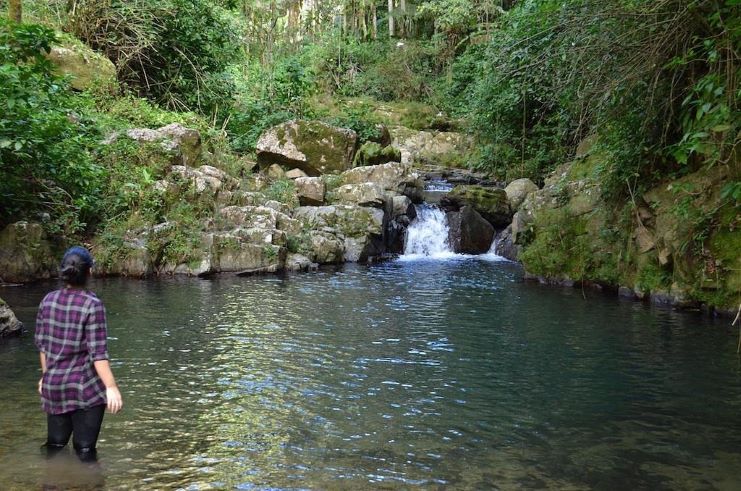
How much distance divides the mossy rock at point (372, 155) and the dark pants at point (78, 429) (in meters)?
21.4

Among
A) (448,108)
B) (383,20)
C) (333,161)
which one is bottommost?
(333,161)

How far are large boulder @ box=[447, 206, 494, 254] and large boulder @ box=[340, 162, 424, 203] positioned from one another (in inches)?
89.2

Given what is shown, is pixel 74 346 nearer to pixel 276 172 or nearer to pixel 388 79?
pixel 276 172

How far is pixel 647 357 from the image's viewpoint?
8641mm

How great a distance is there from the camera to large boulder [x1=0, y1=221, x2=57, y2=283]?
14.3m

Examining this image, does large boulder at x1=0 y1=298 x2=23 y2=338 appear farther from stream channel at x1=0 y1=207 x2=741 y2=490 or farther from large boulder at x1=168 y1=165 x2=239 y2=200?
large boulder at x1=168 y1=165 x2=239 y2=200

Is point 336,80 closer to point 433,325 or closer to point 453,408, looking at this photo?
point 433,325

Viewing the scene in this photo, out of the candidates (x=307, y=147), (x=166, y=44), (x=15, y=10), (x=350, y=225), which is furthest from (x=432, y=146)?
(x=15, y=10)

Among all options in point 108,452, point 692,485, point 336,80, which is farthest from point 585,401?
point 336,80

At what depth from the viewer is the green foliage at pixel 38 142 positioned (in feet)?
32.2

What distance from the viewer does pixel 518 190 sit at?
23969 millimetres

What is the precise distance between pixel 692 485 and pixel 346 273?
520 inches

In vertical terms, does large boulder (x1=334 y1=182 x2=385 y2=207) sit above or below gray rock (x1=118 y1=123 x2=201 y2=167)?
below

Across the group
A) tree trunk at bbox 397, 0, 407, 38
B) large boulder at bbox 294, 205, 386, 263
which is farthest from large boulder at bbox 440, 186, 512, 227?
tree trunk at bbox 397, 0, 407, 38
